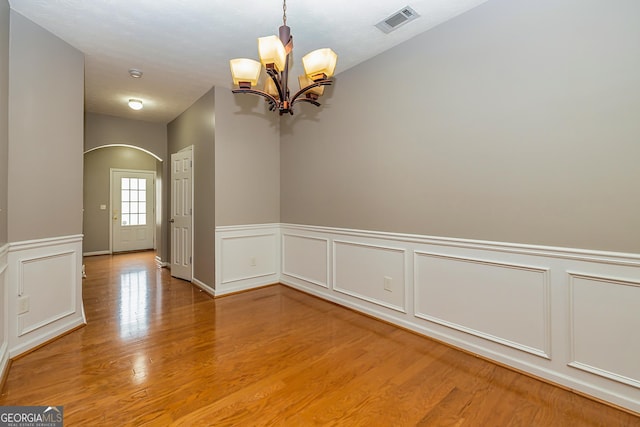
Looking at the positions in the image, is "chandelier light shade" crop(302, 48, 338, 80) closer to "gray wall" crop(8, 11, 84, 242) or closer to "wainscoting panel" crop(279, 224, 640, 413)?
"wainscoting panel" crop(279, 224, 640, 413)

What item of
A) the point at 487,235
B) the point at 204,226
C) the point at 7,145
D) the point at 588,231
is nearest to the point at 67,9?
the point at 7,145

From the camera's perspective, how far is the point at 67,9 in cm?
240

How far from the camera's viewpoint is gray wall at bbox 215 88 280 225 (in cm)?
398

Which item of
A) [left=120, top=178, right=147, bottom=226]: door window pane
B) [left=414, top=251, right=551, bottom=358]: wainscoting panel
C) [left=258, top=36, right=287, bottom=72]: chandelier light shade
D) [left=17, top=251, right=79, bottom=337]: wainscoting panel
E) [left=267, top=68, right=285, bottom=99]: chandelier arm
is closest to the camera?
[left=258, top=36, right=287, bottom=72]: chandelier light shade

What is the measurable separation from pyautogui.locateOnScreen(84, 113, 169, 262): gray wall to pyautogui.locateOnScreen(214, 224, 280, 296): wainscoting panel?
2.32 m

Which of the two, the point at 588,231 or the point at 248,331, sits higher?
the point at 588,231

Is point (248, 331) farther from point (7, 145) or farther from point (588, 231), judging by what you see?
point (588, 231)

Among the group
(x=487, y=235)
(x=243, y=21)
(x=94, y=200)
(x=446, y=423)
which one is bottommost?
(x=446, y=423)

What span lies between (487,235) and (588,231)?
601 millimetres

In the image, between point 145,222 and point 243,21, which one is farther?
point 145,222

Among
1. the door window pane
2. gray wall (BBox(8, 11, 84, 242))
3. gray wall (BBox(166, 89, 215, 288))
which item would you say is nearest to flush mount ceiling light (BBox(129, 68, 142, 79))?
gray wall (BBox(8, 11, 84, 242))

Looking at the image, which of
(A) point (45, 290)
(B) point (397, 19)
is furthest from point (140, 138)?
(B) point (397, 19)

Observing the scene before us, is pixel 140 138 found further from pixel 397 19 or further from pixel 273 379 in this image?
pixel 273 379

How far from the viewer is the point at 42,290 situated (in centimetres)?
266
